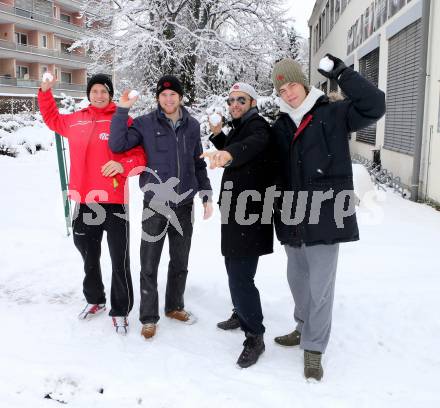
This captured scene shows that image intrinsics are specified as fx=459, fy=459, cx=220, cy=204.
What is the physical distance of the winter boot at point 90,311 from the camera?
151 inches

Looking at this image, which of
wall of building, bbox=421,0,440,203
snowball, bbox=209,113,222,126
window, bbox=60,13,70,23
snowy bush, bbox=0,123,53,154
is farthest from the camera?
window, bbox=60,13,70,23

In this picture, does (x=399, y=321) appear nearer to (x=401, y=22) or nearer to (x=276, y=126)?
(x=276, y=126)

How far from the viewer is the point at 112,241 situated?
3.59 meters

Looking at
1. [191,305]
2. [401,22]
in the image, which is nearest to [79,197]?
[191,305]

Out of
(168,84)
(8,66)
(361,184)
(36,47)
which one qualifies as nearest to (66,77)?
(36,47)

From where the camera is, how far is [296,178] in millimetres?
2939

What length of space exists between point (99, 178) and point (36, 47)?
124 feet

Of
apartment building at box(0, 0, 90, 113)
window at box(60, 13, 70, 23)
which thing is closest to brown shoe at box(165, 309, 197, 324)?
apartment building at box(0, 0, 90, 113)

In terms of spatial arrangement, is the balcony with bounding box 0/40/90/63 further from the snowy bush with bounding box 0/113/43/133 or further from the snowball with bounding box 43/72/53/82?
the snowball with bounding box 43/72/53/82

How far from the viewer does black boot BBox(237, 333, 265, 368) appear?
10.4ft

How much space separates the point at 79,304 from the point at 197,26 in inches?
520

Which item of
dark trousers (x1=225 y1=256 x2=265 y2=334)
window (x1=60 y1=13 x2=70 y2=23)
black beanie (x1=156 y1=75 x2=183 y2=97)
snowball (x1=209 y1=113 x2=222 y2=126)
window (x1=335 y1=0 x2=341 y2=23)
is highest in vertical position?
window (x1=60 y1=13 x2=70 y2=23)

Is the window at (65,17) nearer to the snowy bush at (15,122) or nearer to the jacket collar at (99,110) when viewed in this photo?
the snowy bush at (15,122)

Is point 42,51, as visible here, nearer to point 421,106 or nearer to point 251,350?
point 421,106
